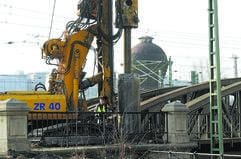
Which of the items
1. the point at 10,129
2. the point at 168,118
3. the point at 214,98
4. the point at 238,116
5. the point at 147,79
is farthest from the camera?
the point at 147,79

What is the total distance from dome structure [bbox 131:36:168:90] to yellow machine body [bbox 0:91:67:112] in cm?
6795

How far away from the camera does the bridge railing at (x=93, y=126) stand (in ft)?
56.4

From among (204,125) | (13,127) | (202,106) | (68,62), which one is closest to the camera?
(13,127)

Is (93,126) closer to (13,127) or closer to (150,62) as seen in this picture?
(13,127)

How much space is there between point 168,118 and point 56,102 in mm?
4065

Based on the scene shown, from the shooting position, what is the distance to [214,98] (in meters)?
17.3

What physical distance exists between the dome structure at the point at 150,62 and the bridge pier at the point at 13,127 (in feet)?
234

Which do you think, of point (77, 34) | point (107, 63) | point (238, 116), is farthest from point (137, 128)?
point (238, 116)

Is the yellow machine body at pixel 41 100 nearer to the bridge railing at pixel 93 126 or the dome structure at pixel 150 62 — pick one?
the bridge railing at pixel 93 126

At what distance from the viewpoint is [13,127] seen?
15055 mm

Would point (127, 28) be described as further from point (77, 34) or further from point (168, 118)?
point (168, 118)

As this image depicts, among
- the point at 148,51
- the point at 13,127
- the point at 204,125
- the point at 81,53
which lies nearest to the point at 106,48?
the point at 81,53

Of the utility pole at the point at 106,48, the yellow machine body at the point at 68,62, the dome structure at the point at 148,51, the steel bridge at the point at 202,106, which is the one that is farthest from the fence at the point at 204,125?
the dome structure at the point at 148,51

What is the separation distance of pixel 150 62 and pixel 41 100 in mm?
69844
